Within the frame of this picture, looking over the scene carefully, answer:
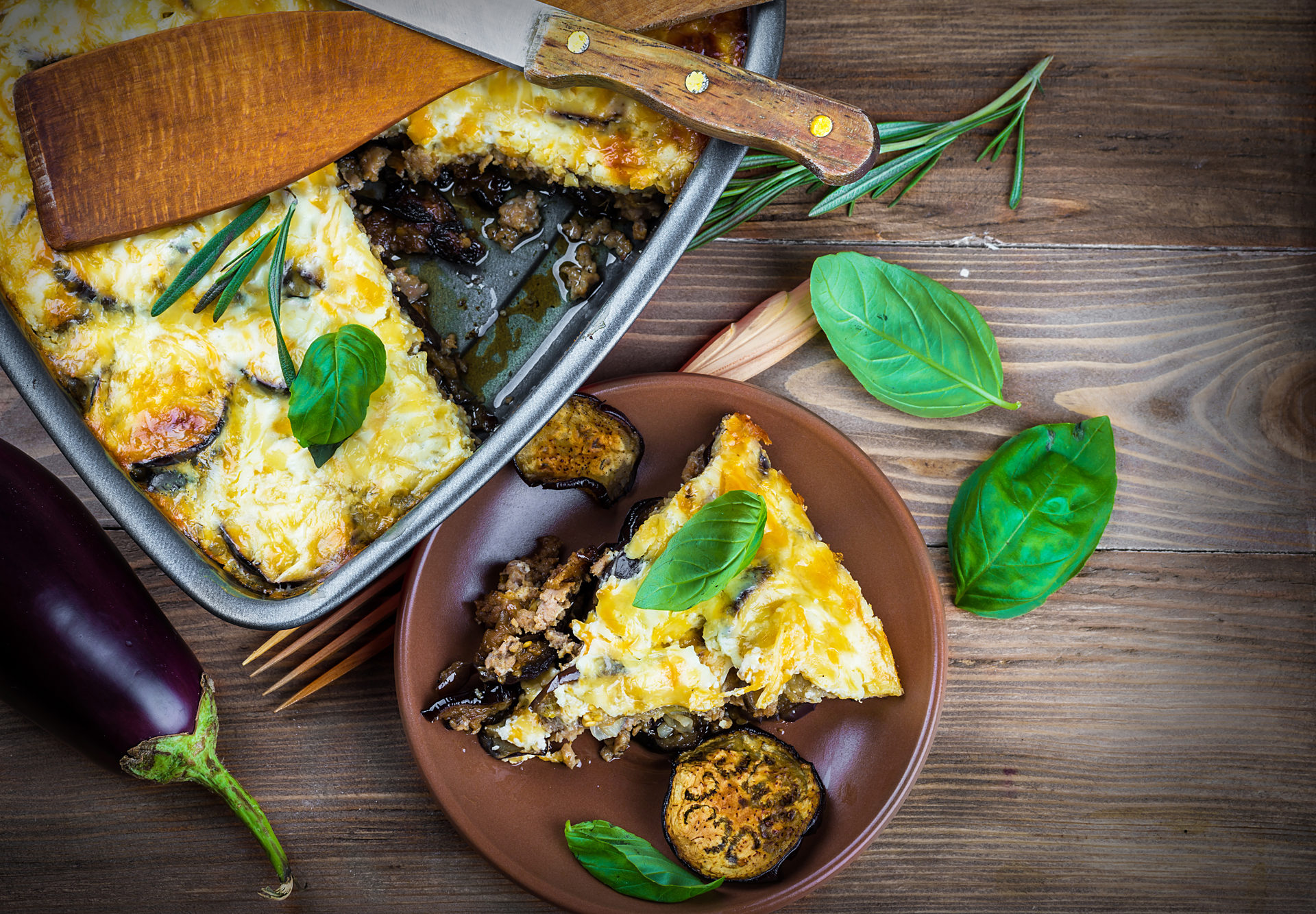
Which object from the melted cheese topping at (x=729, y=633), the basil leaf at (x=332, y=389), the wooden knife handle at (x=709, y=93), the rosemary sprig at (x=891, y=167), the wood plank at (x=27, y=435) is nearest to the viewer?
the basil leaf at (x=332, y=389)

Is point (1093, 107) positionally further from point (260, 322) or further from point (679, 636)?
point (260, 322)

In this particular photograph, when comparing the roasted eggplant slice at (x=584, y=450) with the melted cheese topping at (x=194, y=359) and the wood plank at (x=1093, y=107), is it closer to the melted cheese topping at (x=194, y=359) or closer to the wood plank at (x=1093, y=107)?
the melted cheese topping at (x=194, y=359)

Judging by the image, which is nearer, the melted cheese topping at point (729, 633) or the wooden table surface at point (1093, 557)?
the melted cheese topping at point (729, 633)

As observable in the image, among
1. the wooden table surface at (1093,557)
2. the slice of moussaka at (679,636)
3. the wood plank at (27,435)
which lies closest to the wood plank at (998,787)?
the wooden table surface at (1093,557)

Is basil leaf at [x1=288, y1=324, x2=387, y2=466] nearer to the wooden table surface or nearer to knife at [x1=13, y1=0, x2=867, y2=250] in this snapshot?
knife at [x1=13, y1=0, x2=867, y2=250]

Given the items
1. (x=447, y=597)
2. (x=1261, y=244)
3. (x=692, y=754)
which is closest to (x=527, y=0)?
(x=447, y=597)

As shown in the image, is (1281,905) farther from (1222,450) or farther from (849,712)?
(849,712)
